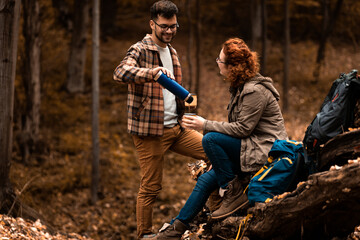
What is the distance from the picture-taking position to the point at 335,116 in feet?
12.3

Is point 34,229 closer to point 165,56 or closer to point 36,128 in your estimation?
point 165,56

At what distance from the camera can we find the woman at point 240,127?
413 centimetres

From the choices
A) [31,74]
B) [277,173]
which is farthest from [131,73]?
[31,74]

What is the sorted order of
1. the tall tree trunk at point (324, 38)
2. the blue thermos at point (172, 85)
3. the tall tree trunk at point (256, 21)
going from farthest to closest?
1. the tall tree trunk at point (256, 21)
2. the tall tree trunk at point (324, 38)
3. the blue thermos at point (172, 85)

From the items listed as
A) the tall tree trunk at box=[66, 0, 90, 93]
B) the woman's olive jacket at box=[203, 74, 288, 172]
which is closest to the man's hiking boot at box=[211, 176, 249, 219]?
the woman's olive jacket at box=[203, 74, 288, 172]

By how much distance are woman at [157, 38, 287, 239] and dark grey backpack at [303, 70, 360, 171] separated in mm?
398

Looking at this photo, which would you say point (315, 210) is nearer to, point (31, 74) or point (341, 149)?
point (341, 149)

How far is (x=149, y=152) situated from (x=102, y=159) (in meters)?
7.69

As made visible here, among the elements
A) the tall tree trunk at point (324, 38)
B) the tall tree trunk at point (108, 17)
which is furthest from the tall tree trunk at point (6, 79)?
the tall tree trunk at point (108, 17)

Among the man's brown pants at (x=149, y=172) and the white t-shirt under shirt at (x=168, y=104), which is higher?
the white t-shirt under shirt at (x=168, y=104)

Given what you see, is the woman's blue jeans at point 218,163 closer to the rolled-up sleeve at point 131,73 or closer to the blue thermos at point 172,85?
the blue thermos at point 172,85

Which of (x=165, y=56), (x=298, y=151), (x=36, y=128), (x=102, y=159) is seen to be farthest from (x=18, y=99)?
(x=298, y=151)

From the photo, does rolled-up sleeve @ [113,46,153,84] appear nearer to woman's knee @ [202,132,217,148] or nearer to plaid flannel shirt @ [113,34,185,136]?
plaid flannel shirt @ [113,34,185,136]

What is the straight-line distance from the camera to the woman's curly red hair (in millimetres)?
4193
